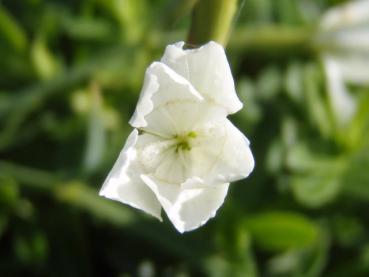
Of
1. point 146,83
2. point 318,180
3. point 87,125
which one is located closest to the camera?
point 146,83

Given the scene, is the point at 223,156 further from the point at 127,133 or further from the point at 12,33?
the point at 12,33

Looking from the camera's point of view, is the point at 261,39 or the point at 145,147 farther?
the point at 261,39

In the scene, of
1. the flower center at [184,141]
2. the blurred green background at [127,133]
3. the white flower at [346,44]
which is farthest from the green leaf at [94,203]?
the flower center at [184,141]

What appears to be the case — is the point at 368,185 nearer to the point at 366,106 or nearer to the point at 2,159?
the point at 366,106

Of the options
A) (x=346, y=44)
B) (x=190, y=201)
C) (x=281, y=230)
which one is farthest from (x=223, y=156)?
(x=346, y=44)

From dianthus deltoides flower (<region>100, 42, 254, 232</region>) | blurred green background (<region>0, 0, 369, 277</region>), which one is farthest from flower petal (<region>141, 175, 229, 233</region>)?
blurred green background (<region>0, 0, 369, 277</region>)

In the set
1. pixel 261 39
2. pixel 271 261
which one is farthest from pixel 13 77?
pixel 271 261
